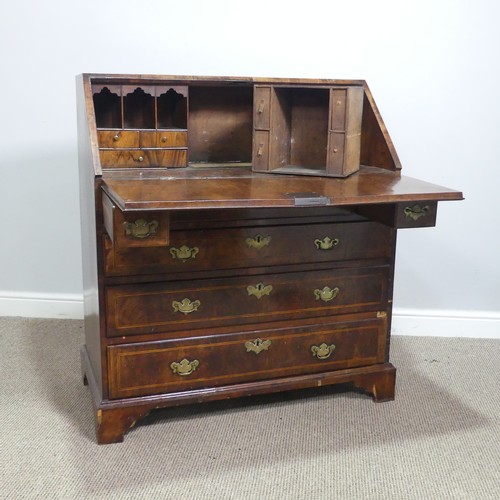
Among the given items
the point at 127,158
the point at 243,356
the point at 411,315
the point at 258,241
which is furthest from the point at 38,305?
the point at 411,315

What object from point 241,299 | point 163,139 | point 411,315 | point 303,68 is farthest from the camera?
point 411,315

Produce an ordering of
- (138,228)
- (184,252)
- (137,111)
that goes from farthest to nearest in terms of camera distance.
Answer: (137,111), (184,252), (138,228)

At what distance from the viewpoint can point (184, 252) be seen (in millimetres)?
2092

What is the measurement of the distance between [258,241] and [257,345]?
13.3 inches

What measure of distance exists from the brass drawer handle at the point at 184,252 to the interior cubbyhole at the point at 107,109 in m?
0.56

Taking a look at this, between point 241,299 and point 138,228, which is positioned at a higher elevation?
point 138,228

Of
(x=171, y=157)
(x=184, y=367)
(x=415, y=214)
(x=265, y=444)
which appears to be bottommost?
(x=265, y=444)

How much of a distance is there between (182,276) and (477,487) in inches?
40.2

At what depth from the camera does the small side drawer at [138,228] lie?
1.83m

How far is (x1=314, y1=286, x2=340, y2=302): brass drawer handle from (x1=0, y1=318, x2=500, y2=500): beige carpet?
0.39 meters

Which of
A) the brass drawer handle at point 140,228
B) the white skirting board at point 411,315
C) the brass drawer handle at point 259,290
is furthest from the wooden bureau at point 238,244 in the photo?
the white skirting board at point 411,315

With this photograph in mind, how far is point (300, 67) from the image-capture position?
2.88 meters

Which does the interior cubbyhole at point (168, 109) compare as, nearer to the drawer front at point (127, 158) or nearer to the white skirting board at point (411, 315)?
the drawer front at point (127, 158)

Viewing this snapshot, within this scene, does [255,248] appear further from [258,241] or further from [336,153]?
[336,153]
